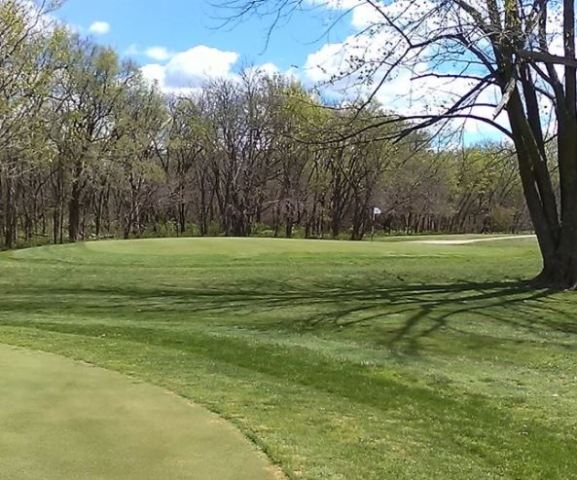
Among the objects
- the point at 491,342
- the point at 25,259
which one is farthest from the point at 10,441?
the point at 25,259

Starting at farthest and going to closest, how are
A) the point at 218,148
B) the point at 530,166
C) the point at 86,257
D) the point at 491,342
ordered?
1. the point at 218,148
2. the point at 86,257
3. the point at 530,166
4. the point at 491,342

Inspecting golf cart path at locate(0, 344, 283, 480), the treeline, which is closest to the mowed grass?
golf cart path at locate(0, 344, 283, 480)

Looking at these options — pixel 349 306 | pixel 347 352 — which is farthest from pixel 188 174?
pixel 347 352

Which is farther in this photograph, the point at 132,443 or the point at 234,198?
the point at 234,198

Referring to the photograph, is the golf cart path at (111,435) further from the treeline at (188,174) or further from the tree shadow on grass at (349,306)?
the treeline at (188,174)

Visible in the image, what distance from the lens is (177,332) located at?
10.1 m

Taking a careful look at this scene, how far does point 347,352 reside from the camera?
8883mm

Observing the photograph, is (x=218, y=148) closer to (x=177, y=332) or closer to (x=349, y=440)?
(x=177, y=332)

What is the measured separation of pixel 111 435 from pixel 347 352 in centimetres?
464

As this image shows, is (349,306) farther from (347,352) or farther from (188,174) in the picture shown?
(188,174)

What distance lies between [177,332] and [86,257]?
14242 millimetres

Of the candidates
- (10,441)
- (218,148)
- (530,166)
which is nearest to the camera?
(10,441)

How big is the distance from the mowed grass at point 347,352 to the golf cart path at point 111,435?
0.81 feet

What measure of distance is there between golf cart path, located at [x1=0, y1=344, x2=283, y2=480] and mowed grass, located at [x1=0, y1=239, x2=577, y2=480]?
248 millimetres
